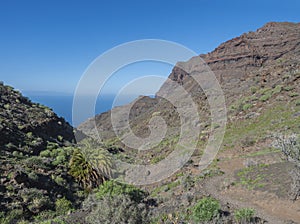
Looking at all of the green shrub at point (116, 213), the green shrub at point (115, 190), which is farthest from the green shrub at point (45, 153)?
the green shrub at point (116, 213)

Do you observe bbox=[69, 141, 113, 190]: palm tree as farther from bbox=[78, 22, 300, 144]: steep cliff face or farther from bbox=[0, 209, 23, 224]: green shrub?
bbox=[78, 22, 300, 144]: steep cliff face

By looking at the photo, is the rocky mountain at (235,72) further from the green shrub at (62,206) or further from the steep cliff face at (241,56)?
the green shrub at (62,206)

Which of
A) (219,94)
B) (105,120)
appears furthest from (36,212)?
(105,120)

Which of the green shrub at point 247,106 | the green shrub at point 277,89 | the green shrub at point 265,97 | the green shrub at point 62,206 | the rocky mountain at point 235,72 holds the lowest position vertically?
the green shrub at point 62,206

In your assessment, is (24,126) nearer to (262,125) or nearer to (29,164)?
(29,164)

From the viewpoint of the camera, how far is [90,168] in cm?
1623

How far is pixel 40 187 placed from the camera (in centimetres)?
1401

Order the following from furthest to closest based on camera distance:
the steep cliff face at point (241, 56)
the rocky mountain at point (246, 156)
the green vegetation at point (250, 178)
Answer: the steep cliff face at point (241, 56), the green vegetation at point (250, 178), the rocky mountain at point (246, 156)

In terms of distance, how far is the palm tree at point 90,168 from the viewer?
1608cm

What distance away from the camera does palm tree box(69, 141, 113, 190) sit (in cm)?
1608

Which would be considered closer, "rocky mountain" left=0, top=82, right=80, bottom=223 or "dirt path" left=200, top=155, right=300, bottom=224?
"dirt path" left=200, top=155, right=300, bottom=224

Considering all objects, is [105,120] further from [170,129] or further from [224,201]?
[224,201]

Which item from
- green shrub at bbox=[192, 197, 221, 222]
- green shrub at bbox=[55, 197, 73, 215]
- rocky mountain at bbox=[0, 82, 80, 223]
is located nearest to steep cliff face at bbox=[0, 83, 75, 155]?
rocky mountain at bbox=[0, 82, 80, 223]

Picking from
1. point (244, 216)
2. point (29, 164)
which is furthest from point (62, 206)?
point (244, 216)
